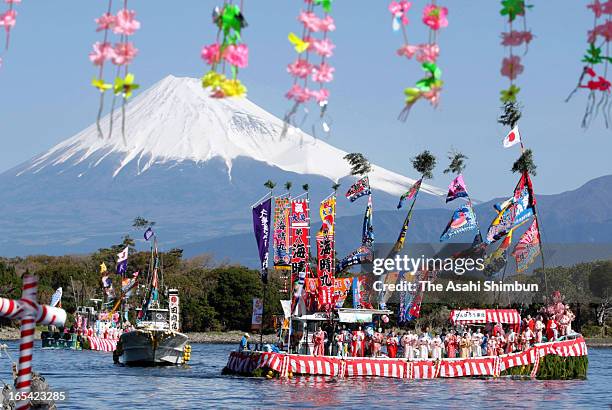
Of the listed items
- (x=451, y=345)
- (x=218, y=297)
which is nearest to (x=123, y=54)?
(x=451, y=345)

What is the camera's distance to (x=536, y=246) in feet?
237

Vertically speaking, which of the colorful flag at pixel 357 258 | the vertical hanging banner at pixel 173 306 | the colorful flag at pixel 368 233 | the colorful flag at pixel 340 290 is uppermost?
the colorful flag at pixel 368 233

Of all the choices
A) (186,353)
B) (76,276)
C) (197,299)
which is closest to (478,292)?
(197,299)

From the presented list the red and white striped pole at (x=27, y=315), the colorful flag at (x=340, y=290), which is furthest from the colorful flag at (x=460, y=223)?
the red and white striped pole at (x=27, y=315)

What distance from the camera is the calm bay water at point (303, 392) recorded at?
5212 centimetres

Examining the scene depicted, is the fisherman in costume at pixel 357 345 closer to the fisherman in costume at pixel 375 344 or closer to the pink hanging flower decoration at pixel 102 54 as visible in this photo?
the fisherman in costume at pixel 375 344

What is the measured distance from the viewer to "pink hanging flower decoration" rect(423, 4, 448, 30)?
15.1 m

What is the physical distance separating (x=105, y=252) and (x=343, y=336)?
121353 millimetres

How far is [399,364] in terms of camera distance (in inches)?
2501

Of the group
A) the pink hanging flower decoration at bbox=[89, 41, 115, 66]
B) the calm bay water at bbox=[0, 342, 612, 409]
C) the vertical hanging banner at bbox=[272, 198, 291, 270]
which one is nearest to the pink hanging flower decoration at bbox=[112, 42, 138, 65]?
the pink hanging flower decoration at bbox=[89, 41, 115, 66]

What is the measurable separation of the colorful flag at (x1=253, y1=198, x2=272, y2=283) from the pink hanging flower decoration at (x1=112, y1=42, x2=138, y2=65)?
172 ft

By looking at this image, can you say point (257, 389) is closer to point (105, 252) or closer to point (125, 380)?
point (125, 380)

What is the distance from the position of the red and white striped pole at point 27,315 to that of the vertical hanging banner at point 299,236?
152 ft

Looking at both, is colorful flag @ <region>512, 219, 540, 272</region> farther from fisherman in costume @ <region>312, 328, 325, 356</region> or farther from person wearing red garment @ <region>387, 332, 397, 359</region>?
fisherman in costume @ <region>312, 328, 325, 356</region>
